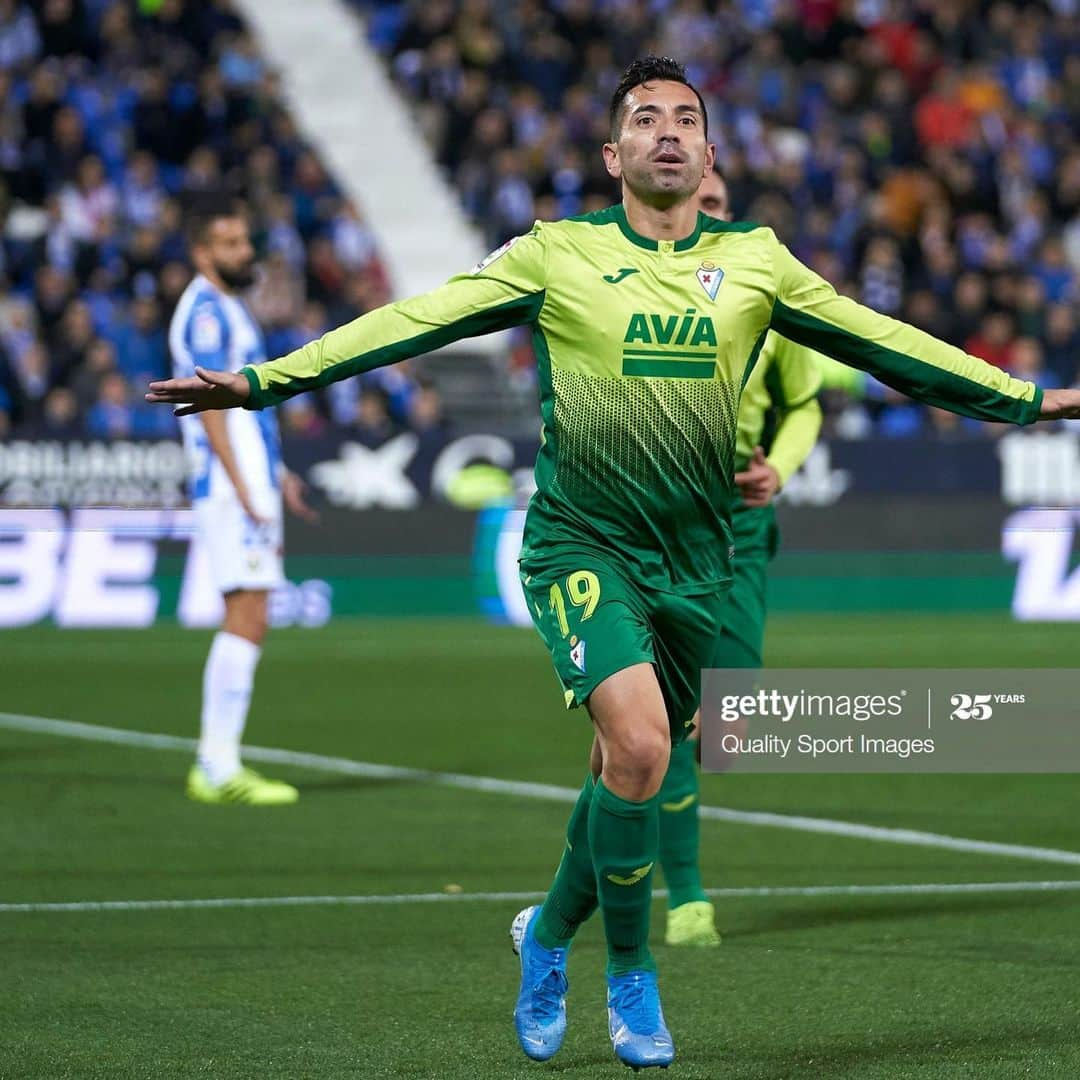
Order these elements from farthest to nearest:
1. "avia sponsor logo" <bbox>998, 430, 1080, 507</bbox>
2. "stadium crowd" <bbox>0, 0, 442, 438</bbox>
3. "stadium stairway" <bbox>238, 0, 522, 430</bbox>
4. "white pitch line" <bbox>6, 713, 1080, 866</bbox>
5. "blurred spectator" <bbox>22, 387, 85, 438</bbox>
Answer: "stadium stairway" <bbox>238, 0, 522, 430</bbox>, "stadium crowd" <bbox>0, 0, 442, 438</bbox>, "blurred spectator" <bbox>22, 387, 85, 438</bbox>, "avia sponsor logo" <bbox>998, 430, 1080, 507</bbox>, "white pitch line" <bbox>6, 713, 1080, 866</bbox>

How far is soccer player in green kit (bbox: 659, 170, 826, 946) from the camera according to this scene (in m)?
6.77

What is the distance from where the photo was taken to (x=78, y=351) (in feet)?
65.9

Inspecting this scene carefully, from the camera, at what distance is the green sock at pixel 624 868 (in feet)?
17.1

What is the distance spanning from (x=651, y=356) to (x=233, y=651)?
4587 millimetres

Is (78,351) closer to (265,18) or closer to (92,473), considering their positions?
(92,473)

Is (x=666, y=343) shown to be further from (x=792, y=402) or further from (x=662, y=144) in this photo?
(x=792, y=402)

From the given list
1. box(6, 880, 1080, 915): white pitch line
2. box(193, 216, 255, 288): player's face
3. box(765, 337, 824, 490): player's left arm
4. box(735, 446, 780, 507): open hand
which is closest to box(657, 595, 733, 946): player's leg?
box(735, 446, 780, 507): open hand

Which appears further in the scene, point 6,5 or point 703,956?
point 6,5

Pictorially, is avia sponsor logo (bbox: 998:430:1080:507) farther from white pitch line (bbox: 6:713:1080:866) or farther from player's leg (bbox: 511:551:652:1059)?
player's leg (bbox: 511:551:652:1059)

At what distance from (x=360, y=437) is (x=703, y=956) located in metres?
12.3

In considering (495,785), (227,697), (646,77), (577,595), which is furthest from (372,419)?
(577,595)

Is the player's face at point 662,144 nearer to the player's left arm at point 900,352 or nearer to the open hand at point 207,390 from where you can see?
the player's left arm at point 900,352

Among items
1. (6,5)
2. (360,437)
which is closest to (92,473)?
(360,437)

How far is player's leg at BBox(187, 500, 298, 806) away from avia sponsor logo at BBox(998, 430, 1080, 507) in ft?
33.8
